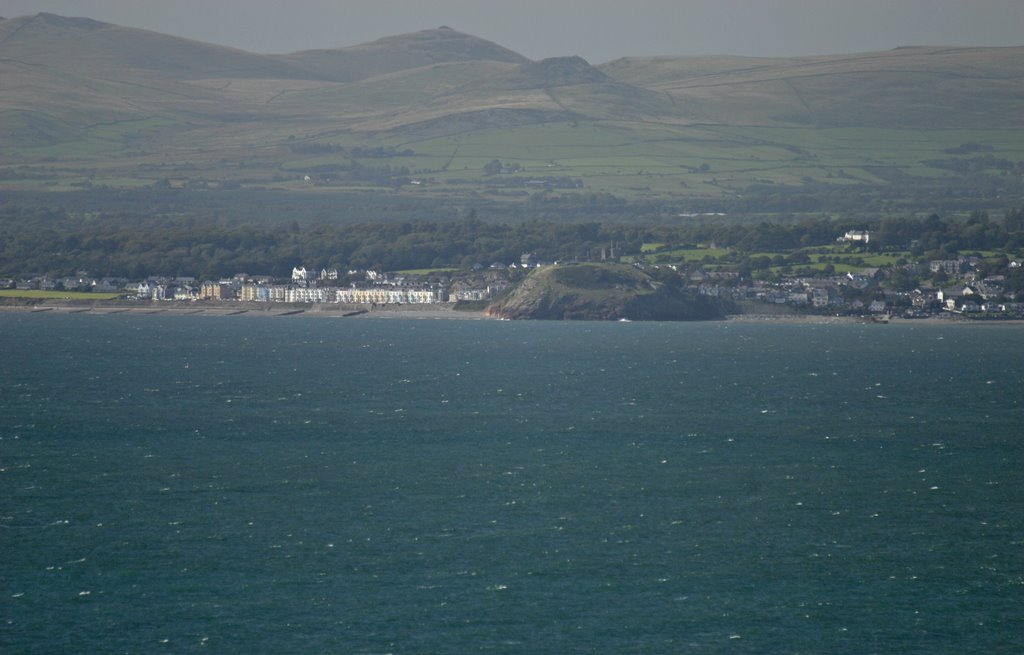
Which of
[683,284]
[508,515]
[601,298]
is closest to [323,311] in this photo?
[601,298]

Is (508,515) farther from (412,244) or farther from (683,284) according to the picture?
(412,244)

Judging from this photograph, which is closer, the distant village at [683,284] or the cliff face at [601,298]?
the cliff face at [601,298]

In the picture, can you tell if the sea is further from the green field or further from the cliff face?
the green field

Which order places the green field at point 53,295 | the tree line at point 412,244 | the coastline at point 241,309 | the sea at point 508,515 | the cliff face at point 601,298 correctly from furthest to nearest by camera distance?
the tree line at point 412,244, the green field at point 53,295, the coastline at point 241,309, the cliff face at point 601,298, the sea at point 508,515

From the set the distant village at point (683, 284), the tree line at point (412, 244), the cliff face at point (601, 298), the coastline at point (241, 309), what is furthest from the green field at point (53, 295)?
the cliff face at point (601, 298)

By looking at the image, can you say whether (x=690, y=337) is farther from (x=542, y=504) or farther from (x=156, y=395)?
(x=542, y=504)

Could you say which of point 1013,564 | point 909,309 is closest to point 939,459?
point 1013,564

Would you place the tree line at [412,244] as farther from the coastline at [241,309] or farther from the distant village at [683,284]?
the coastline at [241,309]
